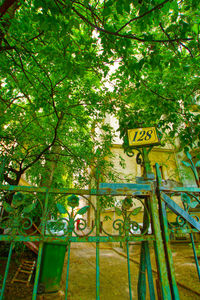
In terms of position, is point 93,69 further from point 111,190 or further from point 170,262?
point 170,262

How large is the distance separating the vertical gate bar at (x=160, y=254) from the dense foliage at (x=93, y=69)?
1.13m

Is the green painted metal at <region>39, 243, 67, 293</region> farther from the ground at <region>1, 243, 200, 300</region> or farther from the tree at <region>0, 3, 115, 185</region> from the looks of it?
the tree at <region>0, 3, 115, 185</region>

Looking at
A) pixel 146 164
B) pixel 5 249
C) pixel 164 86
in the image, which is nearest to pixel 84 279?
pixel 5 249

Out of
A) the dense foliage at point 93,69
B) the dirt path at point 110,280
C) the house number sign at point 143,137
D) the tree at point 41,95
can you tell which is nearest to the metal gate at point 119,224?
the house number sign at point 143,137

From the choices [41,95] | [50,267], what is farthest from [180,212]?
[50,267]

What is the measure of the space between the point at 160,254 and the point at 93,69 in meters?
2.91

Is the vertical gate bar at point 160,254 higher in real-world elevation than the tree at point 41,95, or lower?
lower

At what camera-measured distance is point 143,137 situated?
198 cm

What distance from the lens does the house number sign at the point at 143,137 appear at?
6.36 feet

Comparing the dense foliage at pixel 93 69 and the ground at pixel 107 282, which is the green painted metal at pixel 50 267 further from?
the dense foliage at pixel 93 69

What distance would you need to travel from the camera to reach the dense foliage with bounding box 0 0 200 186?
6.79 feet

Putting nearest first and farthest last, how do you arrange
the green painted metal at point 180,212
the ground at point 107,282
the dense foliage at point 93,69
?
the green painted metal at point 180,212
the dense foliage at point 93,69
the ground at point 107,282

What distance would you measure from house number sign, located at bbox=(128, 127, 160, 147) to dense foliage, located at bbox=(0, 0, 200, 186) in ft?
0.74

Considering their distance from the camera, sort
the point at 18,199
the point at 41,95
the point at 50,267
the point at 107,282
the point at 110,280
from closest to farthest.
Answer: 1. the point at 18,199
2. the point at 41,95
3. the point at 50,267
4. the point at 107,282
5. the point at 110,280
